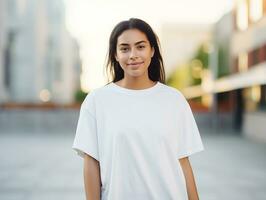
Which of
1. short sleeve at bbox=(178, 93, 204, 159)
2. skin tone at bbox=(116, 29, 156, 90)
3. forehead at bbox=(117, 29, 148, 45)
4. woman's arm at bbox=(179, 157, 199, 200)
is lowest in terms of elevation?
woman's arm at bbox=(179, 157, 199, 200)

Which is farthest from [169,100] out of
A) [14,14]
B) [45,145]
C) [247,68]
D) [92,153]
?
[14,14]

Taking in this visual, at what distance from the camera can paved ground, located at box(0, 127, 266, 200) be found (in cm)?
724

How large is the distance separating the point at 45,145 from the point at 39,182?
25.4 ft

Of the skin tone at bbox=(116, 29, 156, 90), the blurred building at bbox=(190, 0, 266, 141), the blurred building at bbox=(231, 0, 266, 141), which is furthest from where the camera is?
the blurred building at bbox=(190, 0, 266, 141)

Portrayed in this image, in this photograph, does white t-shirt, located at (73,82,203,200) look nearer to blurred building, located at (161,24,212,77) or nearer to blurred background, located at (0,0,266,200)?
blurred background, located at (0,0,266,200)

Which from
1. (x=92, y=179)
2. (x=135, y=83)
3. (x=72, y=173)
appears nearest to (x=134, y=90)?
(x=135, y=83)

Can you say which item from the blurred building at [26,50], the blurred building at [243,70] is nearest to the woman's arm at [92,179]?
the blurred building at [243,70]

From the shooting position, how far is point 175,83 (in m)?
63.7

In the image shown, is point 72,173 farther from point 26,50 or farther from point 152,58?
point 26,50

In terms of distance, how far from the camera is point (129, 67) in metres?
1.96

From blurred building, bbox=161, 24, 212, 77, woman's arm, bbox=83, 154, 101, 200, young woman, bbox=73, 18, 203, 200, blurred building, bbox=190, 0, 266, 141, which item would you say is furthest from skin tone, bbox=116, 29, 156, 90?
blurred building, bbox=161, 24, 212, 77

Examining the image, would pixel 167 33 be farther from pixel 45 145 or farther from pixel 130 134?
pixel 130 134

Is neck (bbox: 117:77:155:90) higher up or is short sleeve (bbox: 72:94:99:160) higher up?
neck (bbox: 117:77:155:90)

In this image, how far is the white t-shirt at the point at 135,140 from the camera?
1.85 m
